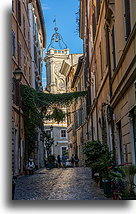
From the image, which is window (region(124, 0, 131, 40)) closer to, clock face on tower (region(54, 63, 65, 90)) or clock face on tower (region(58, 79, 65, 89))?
clock face on tower (region(54, 63, 65, 90))

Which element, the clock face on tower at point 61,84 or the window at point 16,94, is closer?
the window at point 16,94

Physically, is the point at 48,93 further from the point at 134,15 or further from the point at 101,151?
the point at 134,15

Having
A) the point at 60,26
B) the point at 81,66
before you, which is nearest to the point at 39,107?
the point at 81,66

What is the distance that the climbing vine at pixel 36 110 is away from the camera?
16031 millimetres

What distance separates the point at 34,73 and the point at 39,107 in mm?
3632

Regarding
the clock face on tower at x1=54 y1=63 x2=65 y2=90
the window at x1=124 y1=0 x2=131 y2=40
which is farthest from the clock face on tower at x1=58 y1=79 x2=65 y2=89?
the window at x1=124 y1=0 x2=131 y2=40

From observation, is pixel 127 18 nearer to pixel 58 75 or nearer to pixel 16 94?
pixel 16 94

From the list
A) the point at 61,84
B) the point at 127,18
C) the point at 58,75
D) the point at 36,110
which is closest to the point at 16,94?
the point at 58,75

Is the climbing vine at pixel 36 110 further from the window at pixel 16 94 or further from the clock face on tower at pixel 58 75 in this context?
the window at pixel 16 94

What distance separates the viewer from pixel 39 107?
17.6 metres

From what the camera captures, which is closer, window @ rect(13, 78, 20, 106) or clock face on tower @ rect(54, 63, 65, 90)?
window @ rect(13, 78, 20, 106)

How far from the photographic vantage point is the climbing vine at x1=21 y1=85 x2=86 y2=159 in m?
16.0

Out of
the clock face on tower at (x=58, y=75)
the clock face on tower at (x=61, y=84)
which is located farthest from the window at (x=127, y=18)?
the clock face on tower at (x=61, y=84)

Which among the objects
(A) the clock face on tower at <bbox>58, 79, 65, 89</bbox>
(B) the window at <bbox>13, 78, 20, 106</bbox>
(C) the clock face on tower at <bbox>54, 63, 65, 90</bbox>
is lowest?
(B) the window at <bbox>13, 78, 20, 106</bbox>
